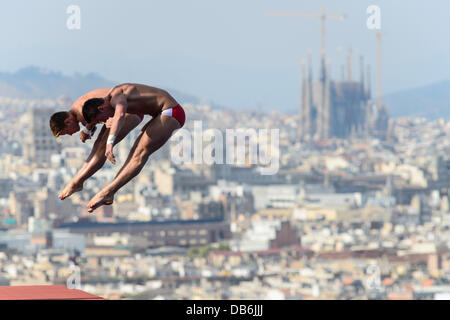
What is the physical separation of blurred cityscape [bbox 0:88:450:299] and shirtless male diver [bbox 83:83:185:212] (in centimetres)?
2585

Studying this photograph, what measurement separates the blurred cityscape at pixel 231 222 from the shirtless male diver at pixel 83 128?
25.7 metres

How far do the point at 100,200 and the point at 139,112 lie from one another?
0.94 ft

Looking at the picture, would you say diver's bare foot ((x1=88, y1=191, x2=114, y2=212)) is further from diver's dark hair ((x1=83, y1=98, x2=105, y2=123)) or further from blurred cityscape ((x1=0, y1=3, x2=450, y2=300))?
blurred cityscape ((x1=0, y1=3, x2=450, y2=300))

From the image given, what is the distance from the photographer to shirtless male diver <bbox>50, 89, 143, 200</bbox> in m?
4.50

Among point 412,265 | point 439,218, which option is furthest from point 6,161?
point 412,265

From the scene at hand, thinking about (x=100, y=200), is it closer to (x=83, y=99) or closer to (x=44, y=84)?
(x=83, y=99)

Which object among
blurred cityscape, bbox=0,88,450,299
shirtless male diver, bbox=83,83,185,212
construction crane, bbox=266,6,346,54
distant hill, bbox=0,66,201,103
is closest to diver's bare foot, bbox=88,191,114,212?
shirtless male diver, bbox=83,83,185,212

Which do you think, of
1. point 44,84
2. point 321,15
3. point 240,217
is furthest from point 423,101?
point 240,217

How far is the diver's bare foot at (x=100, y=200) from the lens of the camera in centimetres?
449

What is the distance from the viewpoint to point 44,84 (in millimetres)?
64312

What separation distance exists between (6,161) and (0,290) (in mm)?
49345

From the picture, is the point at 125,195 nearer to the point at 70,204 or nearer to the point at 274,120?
the point at 70,204

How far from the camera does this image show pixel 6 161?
175 feet
